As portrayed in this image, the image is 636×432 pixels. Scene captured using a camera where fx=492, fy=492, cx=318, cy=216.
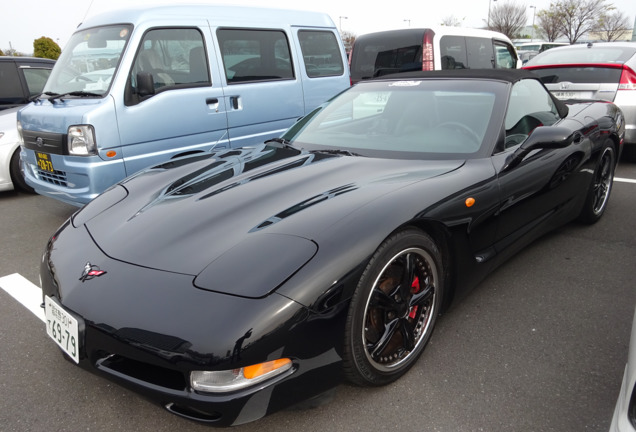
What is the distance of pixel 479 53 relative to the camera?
7.49 m

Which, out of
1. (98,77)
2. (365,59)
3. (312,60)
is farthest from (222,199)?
(365,59)

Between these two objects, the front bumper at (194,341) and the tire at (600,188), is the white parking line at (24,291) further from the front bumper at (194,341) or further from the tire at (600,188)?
the tire at (600,188)

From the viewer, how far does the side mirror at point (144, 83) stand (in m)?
3.86

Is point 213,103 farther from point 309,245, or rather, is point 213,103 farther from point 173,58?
point 309,245

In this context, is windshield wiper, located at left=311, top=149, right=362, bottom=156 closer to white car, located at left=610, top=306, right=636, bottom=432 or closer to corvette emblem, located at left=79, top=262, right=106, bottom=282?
corvette emblem, located at left=79, top=262, right=106, bottom=282

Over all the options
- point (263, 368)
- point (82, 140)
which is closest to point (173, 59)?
point (82, 140)

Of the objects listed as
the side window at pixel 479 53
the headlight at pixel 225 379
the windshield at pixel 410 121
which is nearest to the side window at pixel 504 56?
the side window at pixel 479 53

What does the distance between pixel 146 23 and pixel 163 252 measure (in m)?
2.93

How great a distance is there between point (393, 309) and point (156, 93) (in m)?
2.96

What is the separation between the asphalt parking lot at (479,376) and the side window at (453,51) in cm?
428

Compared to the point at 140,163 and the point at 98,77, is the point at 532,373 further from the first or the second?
the point at 98,77

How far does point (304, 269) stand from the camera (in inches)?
66.5

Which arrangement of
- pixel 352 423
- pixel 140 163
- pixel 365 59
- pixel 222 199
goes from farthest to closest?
1. pixel 365 59
2. pixel 140 163
3. pixel 222 199
4. pixel 352 423

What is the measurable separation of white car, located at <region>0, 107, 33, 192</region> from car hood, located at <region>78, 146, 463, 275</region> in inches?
130
